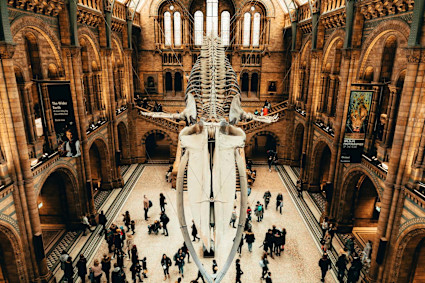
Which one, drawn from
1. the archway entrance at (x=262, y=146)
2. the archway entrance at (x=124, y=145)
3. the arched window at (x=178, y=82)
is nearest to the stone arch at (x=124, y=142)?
the archway entrance at (x=124, y=145)

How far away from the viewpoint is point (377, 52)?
11219mm

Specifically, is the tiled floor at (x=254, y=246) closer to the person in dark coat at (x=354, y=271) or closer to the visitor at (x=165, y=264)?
the visitor at (x=165, y=264)

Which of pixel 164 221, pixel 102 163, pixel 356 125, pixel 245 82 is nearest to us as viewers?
pixel 356 125

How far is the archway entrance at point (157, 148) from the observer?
890 inches

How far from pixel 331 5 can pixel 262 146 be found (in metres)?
13.6

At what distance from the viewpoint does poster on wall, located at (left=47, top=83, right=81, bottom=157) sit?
1036 cm

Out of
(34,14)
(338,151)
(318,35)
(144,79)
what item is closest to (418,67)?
(338,151)

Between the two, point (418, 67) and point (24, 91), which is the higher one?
point (418, 67)

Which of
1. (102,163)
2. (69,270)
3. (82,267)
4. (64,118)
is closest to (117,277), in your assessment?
(82,267)

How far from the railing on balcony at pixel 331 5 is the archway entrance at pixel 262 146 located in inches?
401

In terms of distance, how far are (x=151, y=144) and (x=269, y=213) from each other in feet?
43.9

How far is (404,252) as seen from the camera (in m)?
8.87

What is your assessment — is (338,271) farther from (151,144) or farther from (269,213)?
(151,144)

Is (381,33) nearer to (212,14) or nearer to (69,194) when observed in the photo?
(69,194)
